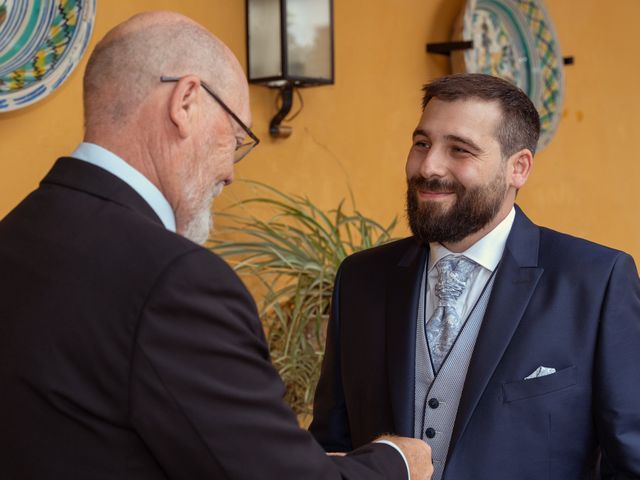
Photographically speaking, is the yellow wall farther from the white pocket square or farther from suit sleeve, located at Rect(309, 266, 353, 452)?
the white pocket square

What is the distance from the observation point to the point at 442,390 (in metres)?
1.74

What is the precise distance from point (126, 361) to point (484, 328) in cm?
80

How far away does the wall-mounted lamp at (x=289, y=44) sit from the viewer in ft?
9.07

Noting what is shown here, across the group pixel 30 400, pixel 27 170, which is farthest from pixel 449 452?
pixel 27 170

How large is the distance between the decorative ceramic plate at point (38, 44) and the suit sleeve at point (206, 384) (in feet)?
4.03

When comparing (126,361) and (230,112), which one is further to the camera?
(230,112)

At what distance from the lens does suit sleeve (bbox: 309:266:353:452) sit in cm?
191

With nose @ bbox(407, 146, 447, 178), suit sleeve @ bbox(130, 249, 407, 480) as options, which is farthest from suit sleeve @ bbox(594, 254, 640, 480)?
suit sleeve @ bbox(130, 249, 407, 480)

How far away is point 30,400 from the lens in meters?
1.13

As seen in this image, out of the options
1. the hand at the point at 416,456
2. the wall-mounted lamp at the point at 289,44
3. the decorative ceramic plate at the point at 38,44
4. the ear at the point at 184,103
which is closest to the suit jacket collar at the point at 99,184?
the ear at the point at 184,103

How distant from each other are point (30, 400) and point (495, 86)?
3.59 ft

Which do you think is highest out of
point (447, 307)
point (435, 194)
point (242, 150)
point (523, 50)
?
point (523, 50)

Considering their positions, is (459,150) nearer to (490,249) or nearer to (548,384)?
(490,249)

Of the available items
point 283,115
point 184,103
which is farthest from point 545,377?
point 283,115
